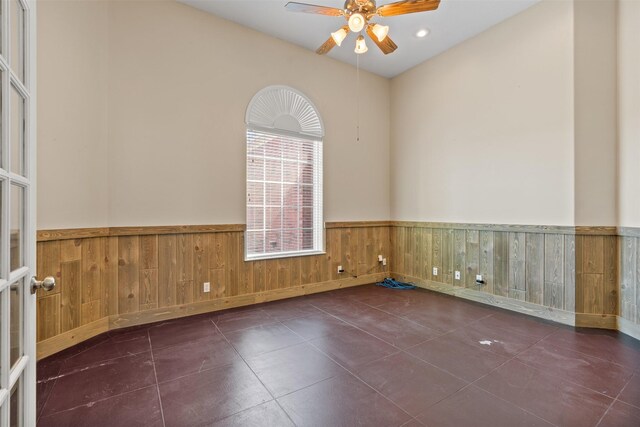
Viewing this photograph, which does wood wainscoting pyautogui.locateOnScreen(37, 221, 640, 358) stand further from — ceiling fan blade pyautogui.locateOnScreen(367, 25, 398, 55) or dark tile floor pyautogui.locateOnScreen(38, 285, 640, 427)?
ceiling fan blade pyautogui.locateOnScreen(367, 25, 398, 55)

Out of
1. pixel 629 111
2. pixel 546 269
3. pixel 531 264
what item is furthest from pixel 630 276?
pixel 629 111

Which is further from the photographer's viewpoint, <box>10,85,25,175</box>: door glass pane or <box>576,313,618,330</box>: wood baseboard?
<box>576,313,618,330</box>: wood baseboard

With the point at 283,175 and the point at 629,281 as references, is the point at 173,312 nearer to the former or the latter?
the point at 283,175

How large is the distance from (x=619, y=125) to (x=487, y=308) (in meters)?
2.23

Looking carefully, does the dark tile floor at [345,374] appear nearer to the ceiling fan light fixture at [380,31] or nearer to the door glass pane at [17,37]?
the door glass pane at [17,37]

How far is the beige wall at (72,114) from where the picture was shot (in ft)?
7.65

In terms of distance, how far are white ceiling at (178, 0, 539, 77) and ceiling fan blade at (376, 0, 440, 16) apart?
0.84 m

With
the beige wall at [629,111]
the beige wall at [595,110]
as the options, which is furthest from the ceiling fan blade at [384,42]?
the beige wall at [629,111]

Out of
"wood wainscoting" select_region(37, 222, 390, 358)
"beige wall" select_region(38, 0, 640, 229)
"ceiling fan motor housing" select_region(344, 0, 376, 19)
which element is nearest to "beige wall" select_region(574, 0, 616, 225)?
"beige wall" select_region(38, 0, 640, 229)

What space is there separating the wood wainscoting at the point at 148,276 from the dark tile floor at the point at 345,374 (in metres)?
0.20

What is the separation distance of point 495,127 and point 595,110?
2.90 feet

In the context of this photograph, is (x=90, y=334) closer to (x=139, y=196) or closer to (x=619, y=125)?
(x=139, y=196)

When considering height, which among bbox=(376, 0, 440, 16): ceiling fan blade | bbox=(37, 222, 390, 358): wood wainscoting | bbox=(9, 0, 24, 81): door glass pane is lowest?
bbox=(37, 222, 390, 358): wood wainscoting

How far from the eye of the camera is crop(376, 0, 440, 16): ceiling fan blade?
2.36 m
